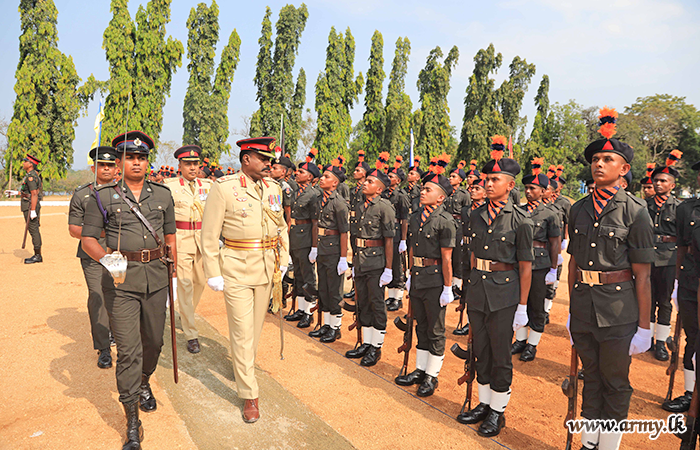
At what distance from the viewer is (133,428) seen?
3.62 metres

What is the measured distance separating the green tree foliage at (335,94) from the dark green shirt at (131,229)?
31817 millimetres

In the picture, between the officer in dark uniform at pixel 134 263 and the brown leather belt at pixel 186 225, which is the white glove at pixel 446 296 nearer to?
the officer in dark uniform at pixel 134 263

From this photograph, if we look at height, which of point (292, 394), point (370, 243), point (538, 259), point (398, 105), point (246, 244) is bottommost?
point (292, 394)

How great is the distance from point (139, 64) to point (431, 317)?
34.6 metres

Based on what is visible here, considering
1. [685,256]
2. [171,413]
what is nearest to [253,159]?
[171,413]

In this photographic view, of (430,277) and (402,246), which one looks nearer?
(430,277)

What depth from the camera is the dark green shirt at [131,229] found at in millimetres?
3859

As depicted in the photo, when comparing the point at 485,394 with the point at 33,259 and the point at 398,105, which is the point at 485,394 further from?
the point at 398,105

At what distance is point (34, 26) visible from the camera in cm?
→ 2752

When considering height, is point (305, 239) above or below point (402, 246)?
above

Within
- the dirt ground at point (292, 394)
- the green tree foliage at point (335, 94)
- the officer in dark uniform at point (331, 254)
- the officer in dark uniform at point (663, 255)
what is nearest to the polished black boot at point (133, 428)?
the dirt ground at point (292, 394)

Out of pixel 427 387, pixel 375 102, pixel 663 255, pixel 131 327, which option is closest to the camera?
pixel 131 327

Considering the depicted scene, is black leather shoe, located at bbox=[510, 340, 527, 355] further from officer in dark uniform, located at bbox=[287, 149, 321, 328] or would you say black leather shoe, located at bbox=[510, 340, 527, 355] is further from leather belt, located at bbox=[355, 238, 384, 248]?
officer in dark uniform, located at bbox=[287, 149, 321, 328]

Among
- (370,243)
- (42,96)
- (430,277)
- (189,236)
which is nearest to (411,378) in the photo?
(430,277)
